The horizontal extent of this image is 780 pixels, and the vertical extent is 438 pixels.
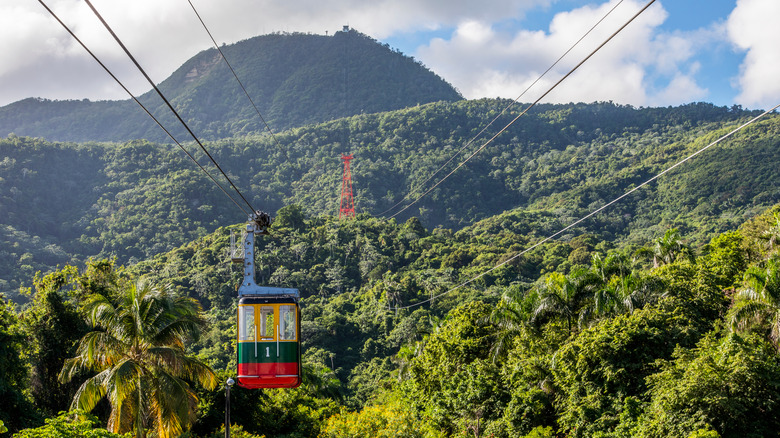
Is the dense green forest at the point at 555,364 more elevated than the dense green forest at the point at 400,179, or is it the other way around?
the dense green forest at the point at 400,179

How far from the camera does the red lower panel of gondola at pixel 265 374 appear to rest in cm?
1694

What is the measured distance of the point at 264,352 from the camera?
55.6 ft

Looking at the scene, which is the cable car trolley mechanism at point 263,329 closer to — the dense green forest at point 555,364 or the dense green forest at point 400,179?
the dense green forest at point 555,364

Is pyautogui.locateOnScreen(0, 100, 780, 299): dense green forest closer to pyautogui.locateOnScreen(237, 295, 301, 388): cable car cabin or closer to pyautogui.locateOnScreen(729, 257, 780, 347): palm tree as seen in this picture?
pyautogui.locateOnScreen(729, 257, 780, 347): palm tree

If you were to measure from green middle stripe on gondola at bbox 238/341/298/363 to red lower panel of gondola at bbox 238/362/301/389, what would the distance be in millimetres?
103

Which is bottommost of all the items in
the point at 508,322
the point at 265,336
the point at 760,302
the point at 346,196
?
the point at 508,322

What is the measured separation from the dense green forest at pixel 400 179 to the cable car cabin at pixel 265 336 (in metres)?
82.6

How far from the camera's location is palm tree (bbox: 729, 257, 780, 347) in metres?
23.0

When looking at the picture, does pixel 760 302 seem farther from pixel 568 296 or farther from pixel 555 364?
pixel 568 296

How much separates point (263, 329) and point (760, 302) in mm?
16732

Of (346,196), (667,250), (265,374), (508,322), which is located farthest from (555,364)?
(346,196)

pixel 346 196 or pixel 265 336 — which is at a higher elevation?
pixel 346 196

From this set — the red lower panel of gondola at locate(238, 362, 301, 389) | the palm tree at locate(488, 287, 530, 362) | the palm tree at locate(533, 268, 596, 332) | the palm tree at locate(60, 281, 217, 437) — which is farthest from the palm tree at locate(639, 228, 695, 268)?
the red lower panel of gondola at locate(238, 362, 301, 389)

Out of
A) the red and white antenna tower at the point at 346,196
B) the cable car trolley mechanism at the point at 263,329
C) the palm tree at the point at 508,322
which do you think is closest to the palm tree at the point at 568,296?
the palm tree at the point at 508,322
